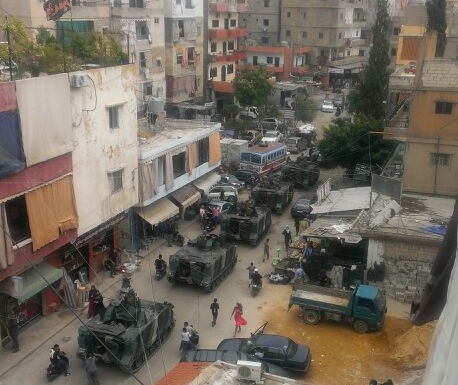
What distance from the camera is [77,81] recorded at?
1881 centimetres

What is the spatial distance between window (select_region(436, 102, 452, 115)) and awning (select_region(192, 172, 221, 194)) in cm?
1261

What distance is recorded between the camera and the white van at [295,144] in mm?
44188

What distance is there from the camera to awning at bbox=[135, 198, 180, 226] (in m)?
25.2

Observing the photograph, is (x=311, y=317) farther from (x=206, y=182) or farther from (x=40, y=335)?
(x=206, y=182)

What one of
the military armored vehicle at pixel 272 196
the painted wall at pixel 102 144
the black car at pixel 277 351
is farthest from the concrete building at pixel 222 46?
the black car at pixel 277 351

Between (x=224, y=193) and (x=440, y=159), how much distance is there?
1215 centimetres

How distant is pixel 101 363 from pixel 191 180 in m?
13.8

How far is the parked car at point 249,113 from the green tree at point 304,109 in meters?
4.16

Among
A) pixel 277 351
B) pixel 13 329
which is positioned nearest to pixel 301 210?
pixel 277 351

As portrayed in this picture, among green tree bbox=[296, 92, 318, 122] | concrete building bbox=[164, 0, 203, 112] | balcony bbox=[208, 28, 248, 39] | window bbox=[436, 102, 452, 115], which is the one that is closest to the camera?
window bbox=[436, 102, 452, 115]

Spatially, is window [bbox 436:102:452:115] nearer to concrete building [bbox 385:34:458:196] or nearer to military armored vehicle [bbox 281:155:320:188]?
concrete building [bbox 385:34:458:196]

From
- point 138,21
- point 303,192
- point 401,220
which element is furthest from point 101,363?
point 138,21

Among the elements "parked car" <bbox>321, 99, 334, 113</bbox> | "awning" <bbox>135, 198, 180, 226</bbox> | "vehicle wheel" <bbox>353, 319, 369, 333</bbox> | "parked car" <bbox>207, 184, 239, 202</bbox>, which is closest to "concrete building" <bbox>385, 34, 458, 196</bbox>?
"vehicle wheel" <bbox>353, 319, 369, 333</bbox>

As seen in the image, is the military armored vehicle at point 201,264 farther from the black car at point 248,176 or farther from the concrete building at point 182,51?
the concrete building at point 182,51
